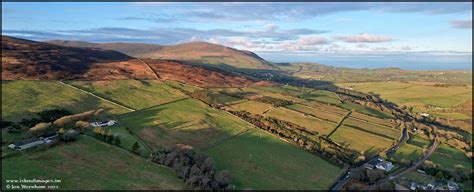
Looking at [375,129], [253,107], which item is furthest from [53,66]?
[375,129]

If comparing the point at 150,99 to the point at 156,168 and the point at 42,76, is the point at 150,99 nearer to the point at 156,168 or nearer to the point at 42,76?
the point at 42,76

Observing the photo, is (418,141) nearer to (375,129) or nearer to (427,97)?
(375,129)

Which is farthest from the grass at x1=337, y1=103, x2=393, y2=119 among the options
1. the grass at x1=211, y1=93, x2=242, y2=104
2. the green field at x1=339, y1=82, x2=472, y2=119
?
the grass at x1=211, y1=93, x2=242, y2=104

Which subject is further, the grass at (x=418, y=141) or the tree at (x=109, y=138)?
the grass at (x=418, y=141)

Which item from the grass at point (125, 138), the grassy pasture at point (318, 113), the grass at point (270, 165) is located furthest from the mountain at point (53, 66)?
the grass at point (270, 165)

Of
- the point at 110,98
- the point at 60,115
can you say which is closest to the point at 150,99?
the point at 110,98

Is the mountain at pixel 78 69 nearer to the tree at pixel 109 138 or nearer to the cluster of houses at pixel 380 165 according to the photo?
the tree at pixel 109 138
